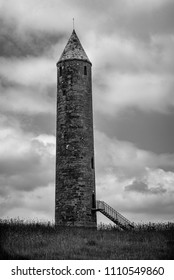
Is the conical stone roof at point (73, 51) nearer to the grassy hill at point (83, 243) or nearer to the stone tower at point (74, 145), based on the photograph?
the stone tower at point (74, 145)

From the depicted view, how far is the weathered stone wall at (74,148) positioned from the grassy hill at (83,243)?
888 centimetres

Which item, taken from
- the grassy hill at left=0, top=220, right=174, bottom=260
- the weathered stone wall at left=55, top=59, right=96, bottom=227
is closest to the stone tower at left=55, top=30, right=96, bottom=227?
the weathered stone wall at left=55, top=59, right=96, bottom=227

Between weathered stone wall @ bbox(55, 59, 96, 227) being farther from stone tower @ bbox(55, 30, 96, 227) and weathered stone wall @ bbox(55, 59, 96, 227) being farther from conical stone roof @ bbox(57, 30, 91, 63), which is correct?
Result: conical stone roof @ bbox(57, 30, 91, 63)

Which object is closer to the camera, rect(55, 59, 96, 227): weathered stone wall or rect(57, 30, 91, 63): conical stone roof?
rect(55, 59, 96, 227): weathered stone wall

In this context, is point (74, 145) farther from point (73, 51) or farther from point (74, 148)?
point (73, 51)

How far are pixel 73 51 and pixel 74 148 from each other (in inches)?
340

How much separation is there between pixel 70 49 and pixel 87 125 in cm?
703

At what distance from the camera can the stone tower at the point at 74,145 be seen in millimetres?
36188

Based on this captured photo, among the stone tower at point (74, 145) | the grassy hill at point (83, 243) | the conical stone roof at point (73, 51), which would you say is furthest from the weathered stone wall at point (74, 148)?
the grassy hill at point (83, 243)

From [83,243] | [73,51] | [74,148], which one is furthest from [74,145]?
[83,243]

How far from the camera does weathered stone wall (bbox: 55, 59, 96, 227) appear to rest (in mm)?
36188
